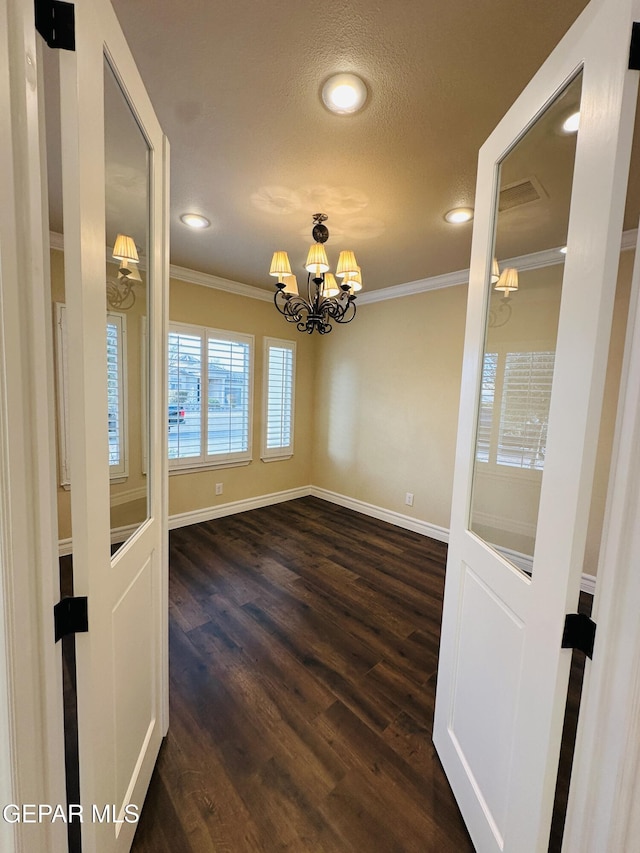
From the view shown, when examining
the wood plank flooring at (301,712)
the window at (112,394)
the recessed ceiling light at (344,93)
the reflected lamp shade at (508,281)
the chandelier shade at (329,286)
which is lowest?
the wood plank flooring at (301,712)

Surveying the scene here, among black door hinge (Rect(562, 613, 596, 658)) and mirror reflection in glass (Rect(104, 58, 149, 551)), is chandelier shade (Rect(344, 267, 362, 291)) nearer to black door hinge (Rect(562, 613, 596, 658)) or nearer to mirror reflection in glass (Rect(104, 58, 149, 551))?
mirror reflection in glass (Rect(104, 58, 149, 551))

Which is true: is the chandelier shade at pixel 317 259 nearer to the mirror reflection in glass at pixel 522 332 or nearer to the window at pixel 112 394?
the mirror reflection in glass at pixel 522 332

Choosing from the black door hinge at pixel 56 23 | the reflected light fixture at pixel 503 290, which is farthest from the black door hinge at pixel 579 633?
the black door hinge at pixel 56 23

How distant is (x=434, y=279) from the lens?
11.3ft

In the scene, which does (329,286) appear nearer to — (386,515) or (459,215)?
(459,215)

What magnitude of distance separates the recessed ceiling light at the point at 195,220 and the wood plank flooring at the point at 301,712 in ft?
9.02

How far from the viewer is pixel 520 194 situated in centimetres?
116

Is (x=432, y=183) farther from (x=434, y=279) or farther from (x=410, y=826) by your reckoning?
(x=410, y=826)

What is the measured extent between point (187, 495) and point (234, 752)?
2.63 metres

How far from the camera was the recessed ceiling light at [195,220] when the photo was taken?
7.88 feet

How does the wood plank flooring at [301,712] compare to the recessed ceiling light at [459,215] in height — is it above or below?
below

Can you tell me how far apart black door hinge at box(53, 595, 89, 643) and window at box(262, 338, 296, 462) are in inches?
140

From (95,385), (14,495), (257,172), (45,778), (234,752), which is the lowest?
(234,752)

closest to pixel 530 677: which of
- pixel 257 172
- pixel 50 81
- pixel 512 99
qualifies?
pixel 50 81
